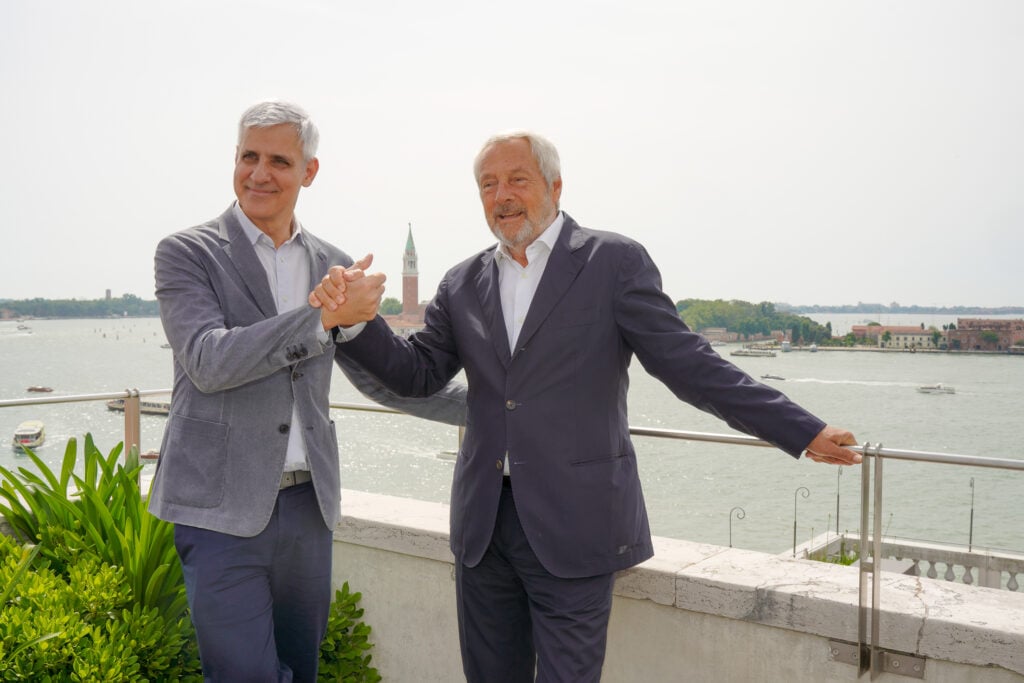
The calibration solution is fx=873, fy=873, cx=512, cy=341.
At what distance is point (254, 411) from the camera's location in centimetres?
196

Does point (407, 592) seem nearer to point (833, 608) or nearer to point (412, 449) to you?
point (833, 608)

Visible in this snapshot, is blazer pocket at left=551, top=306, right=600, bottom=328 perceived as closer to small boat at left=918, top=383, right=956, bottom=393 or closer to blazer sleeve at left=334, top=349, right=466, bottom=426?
blazer sleeve at left=334, top=349, right=466, bottom=426

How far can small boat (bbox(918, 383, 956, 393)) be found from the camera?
269 ft

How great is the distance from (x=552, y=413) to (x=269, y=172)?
852mm

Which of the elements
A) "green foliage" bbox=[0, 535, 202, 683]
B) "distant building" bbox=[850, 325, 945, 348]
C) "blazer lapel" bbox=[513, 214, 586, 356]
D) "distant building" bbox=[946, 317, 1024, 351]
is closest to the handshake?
"blazer lapel" bbox=[513, 214, 586, 356]

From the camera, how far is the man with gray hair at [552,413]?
2012 mm

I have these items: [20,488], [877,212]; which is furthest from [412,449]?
[877,212]

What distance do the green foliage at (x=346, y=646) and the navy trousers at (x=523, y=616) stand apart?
2.79 ft

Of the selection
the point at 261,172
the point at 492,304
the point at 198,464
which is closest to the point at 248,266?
the point at 261,172

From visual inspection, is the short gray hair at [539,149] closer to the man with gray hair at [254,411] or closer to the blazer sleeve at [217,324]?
the man with gray hair at [254,411]

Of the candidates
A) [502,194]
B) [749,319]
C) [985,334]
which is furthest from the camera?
[985,334]

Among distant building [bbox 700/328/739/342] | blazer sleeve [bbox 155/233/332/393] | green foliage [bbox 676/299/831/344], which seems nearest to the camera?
blazer sleeve [bbox 155/233/332/393]

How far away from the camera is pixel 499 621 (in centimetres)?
217

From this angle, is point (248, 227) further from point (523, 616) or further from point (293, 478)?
point (523, 616)
